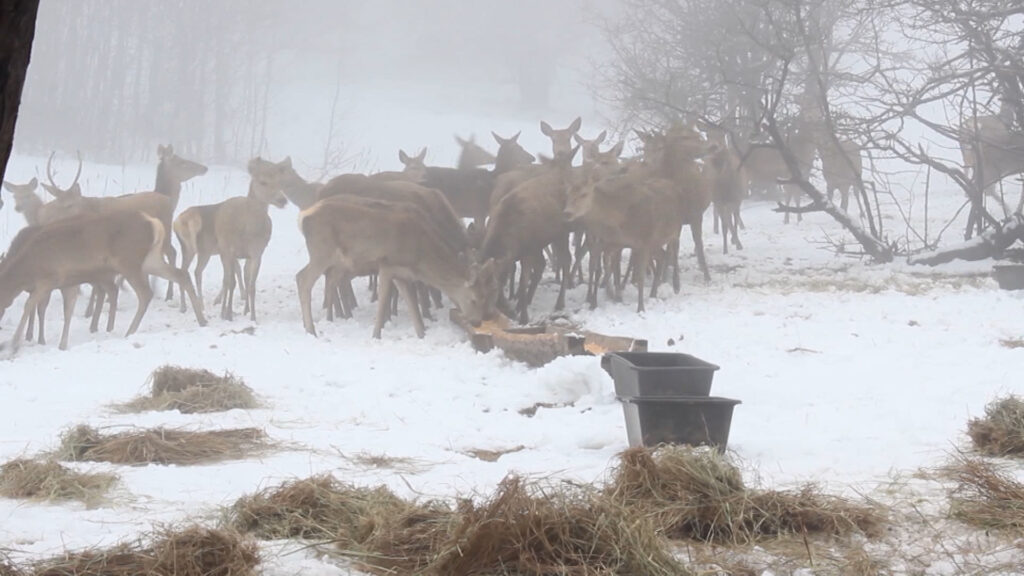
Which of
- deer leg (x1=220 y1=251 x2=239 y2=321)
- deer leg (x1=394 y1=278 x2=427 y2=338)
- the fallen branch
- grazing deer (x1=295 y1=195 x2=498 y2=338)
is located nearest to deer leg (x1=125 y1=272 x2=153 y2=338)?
deer leg (x1=220 y1=251 x2=239 y2=321)

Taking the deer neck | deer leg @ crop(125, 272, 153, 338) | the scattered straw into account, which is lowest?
deer leg @ crop(125, 272, 153, 338)

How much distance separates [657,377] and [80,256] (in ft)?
32.4

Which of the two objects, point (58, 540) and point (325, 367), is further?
point (325, 367)

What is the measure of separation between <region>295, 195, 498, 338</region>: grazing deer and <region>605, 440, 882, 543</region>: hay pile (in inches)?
325

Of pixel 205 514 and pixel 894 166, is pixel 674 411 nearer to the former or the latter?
pixel 205 514

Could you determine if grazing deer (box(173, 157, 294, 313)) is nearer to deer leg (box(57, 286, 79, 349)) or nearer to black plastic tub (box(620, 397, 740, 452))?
deer leg (box(57, 286, 79, 349))

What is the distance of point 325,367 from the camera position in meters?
10.4

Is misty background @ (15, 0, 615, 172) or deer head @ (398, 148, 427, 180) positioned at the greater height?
misty background @ (15, 0, 615, 172)

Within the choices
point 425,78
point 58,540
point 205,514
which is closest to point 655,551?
point 205,514

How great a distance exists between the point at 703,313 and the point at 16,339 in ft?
27.4

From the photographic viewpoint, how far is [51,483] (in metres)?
5.49

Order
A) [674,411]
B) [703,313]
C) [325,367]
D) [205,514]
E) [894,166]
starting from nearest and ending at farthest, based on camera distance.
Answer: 1. [205,514]
2. [674,411]
3. [325,367]
4. [703,313]
5. [894,166]

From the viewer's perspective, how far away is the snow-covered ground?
5.85m

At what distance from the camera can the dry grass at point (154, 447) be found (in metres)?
6.38
